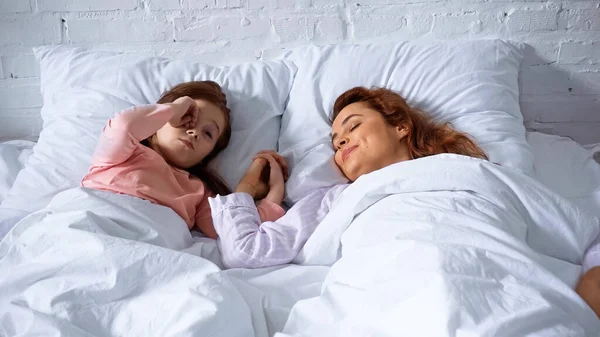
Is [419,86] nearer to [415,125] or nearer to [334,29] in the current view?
[415,125]

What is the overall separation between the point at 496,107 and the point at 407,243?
2.31ft

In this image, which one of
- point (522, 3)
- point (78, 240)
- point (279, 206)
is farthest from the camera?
point (522, 3)

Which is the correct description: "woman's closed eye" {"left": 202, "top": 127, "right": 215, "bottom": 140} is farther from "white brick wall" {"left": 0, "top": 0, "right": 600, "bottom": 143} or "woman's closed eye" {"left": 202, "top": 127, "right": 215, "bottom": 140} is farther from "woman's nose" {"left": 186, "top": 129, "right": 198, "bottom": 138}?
"white brick wall" {"left": 0, "top": 0, "right": 600, "bottom": 143}

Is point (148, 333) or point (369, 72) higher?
point (369, 72)

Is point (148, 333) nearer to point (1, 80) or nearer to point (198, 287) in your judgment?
point (198, 287)

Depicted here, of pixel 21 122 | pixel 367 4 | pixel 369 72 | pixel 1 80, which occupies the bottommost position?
pixel 21 122

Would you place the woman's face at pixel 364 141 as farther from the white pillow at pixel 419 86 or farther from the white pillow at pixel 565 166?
the white pillow at pixel 565 166

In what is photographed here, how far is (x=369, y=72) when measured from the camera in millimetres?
1556

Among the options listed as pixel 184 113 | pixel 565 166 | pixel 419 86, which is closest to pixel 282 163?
pixel 184 113

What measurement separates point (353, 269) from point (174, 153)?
60cm

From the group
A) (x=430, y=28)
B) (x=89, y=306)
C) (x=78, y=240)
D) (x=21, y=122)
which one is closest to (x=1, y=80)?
(x=21, y=122)

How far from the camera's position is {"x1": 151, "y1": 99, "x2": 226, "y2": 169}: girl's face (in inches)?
53.8

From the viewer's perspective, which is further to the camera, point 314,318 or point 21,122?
point 21,122

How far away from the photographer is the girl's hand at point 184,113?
4.33 feet
